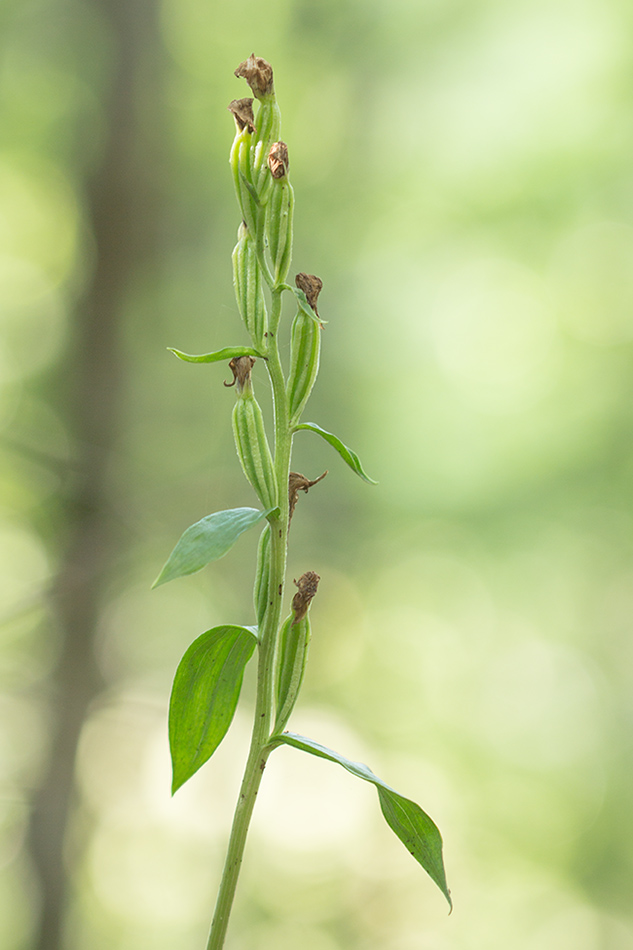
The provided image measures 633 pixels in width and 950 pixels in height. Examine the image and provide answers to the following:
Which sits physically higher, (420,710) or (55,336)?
(55,336)

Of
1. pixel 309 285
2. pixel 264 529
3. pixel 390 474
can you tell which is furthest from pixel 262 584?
pixel 390 474

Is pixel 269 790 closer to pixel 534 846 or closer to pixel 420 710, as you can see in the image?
pixel 420 710

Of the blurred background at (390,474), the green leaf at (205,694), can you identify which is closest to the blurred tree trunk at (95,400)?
the blurred background at (390,474)

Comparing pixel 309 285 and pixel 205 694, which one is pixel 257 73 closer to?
pixel 309 285

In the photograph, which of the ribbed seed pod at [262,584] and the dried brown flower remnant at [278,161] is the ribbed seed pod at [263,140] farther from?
the ribbed seed pod at [262,584]

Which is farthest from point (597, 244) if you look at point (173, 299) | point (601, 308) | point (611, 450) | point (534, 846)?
point (534, 846)

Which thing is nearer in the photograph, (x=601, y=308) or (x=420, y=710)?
(x=601, y=308)
